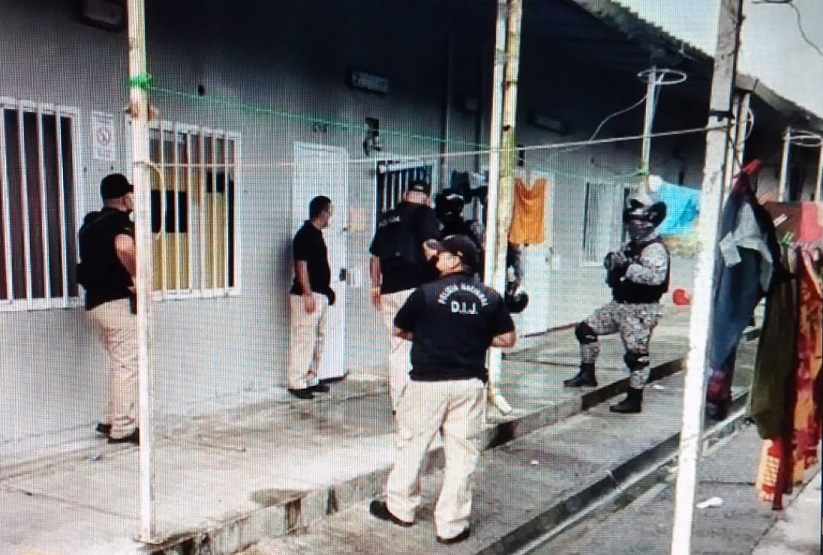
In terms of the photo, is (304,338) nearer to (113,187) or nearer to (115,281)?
(115,281)

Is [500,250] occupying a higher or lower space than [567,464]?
higher

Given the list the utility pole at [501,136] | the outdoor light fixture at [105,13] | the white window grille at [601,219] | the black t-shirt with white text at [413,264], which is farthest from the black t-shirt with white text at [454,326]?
the white window grille at [601,219]

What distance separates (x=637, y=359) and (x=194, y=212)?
161 inches

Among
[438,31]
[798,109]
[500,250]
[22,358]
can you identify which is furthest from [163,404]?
[798,109]

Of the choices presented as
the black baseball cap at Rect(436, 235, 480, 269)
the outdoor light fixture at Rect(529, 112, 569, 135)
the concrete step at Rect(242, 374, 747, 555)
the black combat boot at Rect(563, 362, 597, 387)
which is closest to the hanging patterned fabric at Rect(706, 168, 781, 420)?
the black baseball cap at Rect(436, 235, 480, 269)

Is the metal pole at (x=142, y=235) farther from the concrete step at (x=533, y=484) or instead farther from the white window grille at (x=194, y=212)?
the white window grille at (x=194, y=212)

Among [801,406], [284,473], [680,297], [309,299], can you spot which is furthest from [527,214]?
[680,297]

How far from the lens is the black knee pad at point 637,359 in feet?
21.6

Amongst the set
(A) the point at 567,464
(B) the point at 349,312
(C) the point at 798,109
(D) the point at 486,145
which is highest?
(C) the point at 798,109

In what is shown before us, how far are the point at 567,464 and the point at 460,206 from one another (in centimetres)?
236

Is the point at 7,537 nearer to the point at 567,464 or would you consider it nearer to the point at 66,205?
the point at 66,205

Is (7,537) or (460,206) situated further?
(460,206)

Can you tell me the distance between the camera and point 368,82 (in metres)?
6.94

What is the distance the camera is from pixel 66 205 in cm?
468
